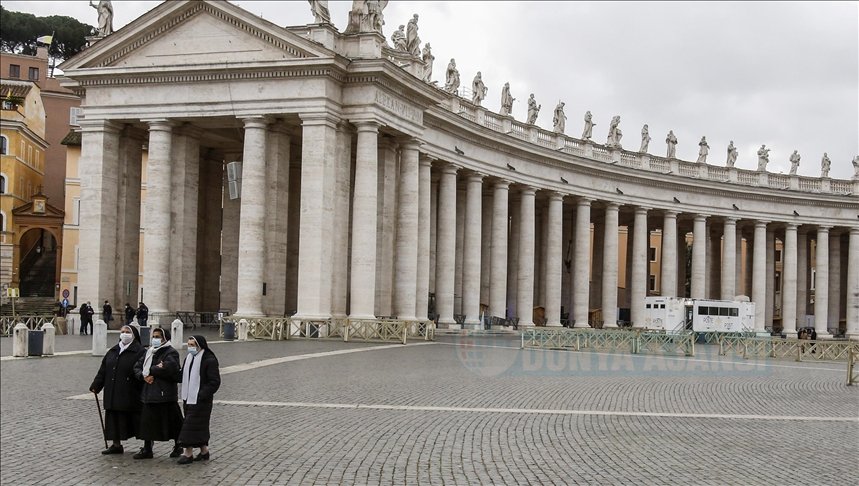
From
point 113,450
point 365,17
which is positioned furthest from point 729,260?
point 113,450

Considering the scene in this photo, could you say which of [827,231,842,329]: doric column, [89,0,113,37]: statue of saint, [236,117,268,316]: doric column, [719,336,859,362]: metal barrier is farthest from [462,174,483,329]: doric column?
[827,231,842,329]: doric column

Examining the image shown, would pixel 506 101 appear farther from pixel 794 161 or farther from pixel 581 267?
pixel 794 161

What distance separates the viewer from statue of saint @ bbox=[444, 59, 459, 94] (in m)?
64.2

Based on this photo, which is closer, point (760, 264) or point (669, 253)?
point (669, 253)

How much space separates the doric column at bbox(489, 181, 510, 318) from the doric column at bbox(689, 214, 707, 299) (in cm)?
2264

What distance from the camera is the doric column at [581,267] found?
75.7 meters

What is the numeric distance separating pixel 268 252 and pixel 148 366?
3671cm

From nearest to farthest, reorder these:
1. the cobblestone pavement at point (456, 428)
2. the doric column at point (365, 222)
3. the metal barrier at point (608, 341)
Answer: the cobblestone pavement at point (456, 428) → the metal barrier at point (608, 341) → the doric column at point (365, 222)

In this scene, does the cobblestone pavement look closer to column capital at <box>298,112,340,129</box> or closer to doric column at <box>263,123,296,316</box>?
column capital at <box>298,112,340,129</box>

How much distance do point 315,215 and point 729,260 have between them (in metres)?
50.6

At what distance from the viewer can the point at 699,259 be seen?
3295 inches

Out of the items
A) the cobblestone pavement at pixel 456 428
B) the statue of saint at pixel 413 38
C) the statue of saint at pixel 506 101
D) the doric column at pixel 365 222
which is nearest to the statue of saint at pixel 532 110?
the statue of saint at pixel 506 101

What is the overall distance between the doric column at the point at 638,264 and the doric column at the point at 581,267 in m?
6.48

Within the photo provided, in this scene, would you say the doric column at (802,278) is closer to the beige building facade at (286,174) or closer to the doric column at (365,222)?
the beige building facade at (286,174)
